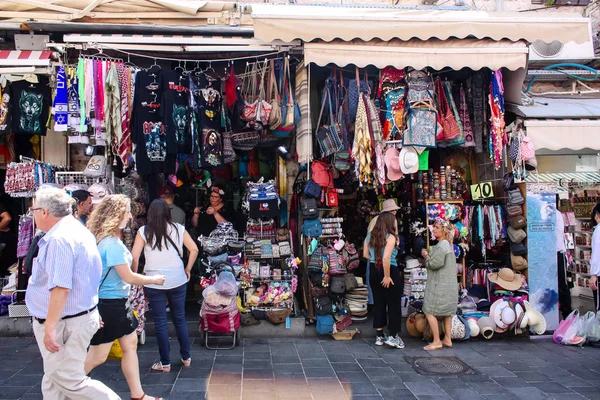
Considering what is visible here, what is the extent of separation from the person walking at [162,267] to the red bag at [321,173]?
2408 millimetres

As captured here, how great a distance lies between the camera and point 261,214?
691 cm

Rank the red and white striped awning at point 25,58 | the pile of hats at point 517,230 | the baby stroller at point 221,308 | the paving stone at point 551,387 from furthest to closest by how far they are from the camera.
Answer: the pile of hats at point 517,230, the red and white striped awning at point 25,58, the baby stroller at point 221,308, the paving stone at point 551,387

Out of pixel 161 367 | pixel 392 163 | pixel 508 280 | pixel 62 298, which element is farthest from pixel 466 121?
pixel 62 298

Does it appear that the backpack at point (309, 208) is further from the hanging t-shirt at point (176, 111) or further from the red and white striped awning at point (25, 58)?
the red and white striped awning at point (25, 58)

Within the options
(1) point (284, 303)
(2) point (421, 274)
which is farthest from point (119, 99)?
(2) point (421, 274)

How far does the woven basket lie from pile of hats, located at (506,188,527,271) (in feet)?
12.7

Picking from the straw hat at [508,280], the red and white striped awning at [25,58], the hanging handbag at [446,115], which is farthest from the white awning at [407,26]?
the straw hat at [508,280]

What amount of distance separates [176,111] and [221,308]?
2614 mm

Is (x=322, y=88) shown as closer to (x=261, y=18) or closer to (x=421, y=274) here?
(x=261, y=18)

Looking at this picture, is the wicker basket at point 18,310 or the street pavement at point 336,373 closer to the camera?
the street pavement at point 336,373

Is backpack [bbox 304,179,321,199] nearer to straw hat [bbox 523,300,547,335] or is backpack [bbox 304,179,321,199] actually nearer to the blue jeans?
the blue jeans

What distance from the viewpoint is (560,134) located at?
7.07m

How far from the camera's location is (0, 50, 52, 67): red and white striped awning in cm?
614

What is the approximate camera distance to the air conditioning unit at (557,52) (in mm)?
9055
